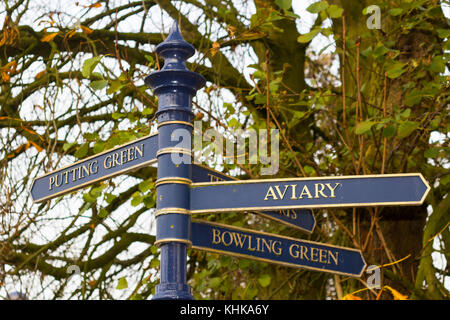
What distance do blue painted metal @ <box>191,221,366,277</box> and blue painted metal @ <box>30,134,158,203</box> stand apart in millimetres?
328

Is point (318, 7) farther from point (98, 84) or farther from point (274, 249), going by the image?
point (274, 249)

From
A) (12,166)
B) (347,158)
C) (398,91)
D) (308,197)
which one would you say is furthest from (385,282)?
(12,166)

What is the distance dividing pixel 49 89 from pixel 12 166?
2.29 ft

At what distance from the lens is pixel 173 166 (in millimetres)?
2514

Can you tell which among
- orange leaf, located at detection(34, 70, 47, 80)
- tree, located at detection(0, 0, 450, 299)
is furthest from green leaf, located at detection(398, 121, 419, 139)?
orange leaf, located at detection(34, 70, 47, 80)

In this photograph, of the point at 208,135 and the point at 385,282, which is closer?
the point at 208,135

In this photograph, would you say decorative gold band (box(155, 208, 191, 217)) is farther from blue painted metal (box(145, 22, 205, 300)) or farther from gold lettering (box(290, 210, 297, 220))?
gold lettering (box(290, 210, 297, 220))

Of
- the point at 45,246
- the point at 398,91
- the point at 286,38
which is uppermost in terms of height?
Answer: the point at 286,38

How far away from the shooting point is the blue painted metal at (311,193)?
2.32 metres

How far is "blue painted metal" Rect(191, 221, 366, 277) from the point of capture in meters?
2.58

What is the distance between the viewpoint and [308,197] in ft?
7.88
